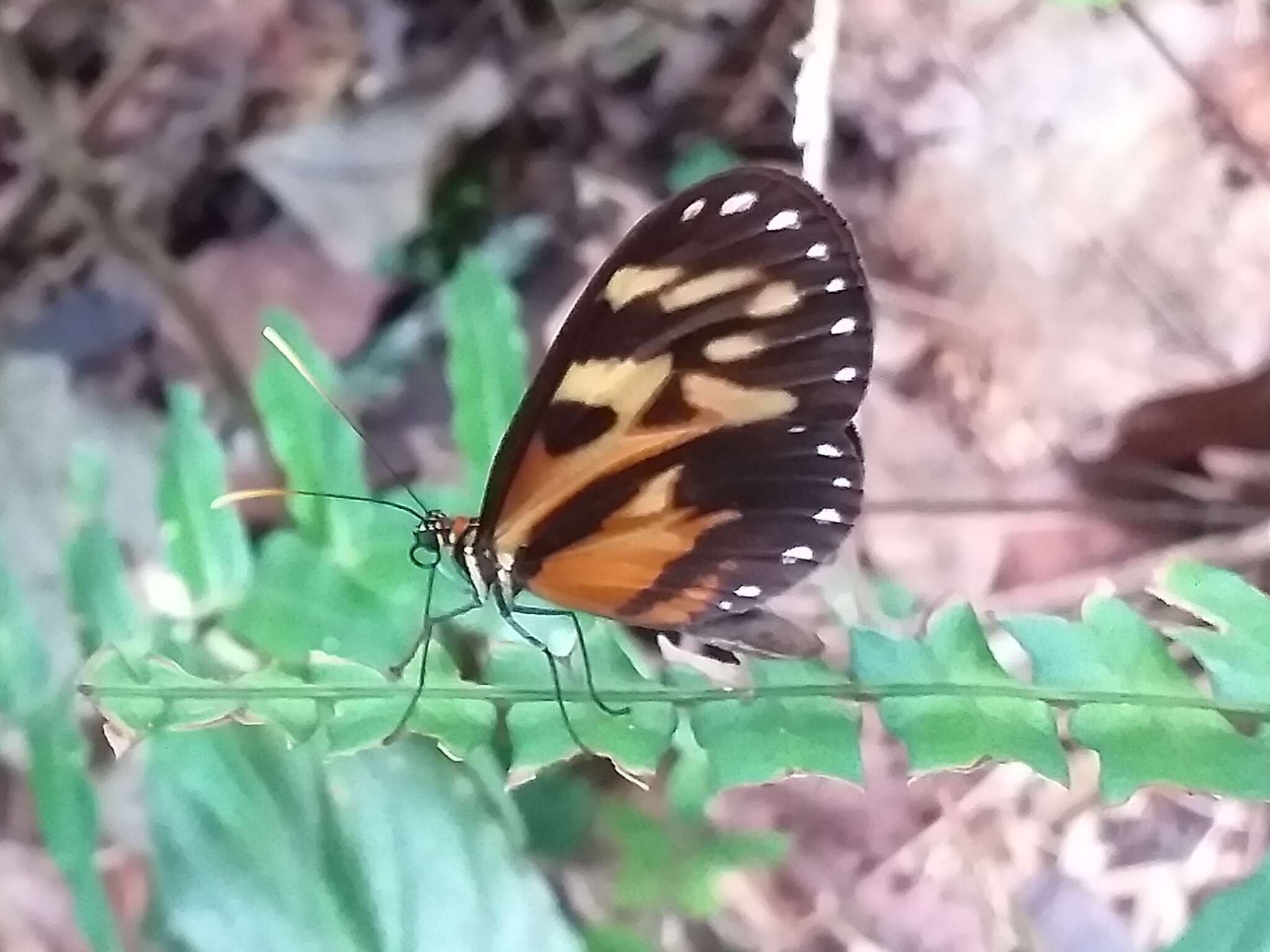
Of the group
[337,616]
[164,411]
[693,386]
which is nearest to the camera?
[693,386]

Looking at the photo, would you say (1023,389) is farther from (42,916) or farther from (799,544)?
(42,916)

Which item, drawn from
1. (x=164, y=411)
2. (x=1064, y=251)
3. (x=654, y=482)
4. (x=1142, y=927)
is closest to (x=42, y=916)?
(x=164, y=411)

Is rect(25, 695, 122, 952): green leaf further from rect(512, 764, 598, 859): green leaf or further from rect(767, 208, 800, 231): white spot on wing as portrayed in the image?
rect(767, 208, 800, 231): white spot on wing

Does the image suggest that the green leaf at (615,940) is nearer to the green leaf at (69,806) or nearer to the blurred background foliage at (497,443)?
the blurred background foliage at (497,443)

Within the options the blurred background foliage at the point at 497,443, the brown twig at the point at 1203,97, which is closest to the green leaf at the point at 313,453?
the blurred background foliage at the point at 497,443

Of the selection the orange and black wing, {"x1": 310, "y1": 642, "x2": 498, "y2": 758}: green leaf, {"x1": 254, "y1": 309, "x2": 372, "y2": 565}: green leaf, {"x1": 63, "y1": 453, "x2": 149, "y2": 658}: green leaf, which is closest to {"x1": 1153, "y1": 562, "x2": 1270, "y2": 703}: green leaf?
the orange and black wing

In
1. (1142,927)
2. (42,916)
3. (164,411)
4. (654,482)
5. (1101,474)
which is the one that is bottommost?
(1142,927)

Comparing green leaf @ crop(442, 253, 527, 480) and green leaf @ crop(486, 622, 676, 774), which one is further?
green leaf @ crop(442, 253, 527, 480)
